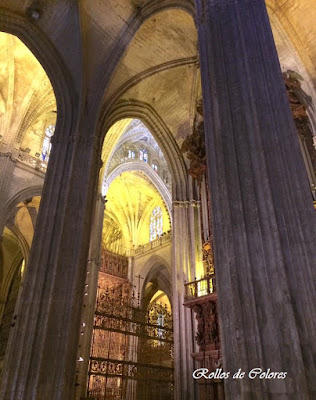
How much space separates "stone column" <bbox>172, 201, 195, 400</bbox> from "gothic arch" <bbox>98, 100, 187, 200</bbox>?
3.16ft

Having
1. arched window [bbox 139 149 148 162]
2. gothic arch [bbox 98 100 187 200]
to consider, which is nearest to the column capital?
gothic arch [bbox 98 100 187 200]

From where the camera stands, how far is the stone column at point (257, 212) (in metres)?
3.84

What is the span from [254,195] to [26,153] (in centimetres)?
1295

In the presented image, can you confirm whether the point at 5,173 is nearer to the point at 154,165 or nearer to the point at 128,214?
the point at 154,165

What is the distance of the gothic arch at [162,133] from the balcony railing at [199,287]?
3613 mm

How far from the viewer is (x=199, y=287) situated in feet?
36.4

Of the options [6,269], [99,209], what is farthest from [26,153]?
[6,269]

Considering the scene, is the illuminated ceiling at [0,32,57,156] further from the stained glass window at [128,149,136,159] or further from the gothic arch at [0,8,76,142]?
the stained glass window at [128,149,136,159]

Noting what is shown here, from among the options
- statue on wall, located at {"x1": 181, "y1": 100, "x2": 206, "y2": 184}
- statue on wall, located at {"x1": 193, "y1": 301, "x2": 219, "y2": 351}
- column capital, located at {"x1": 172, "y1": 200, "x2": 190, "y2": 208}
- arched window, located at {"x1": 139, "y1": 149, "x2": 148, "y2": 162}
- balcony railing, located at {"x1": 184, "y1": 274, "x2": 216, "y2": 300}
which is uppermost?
arched window, located at {"x1": 139, "y1": 149, "x2": 148, "y2": 162}

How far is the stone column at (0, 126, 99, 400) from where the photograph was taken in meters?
7.11

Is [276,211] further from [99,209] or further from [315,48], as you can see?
[99,209]

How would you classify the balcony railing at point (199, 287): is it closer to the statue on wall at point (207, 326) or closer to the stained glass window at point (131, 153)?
the statue on wall at point (207, 326)

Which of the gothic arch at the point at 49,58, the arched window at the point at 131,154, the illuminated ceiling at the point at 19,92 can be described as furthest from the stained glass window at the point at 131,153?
the gothic arch at the point at 49,58

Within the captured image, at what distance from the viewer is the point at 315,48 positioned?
1080cm
